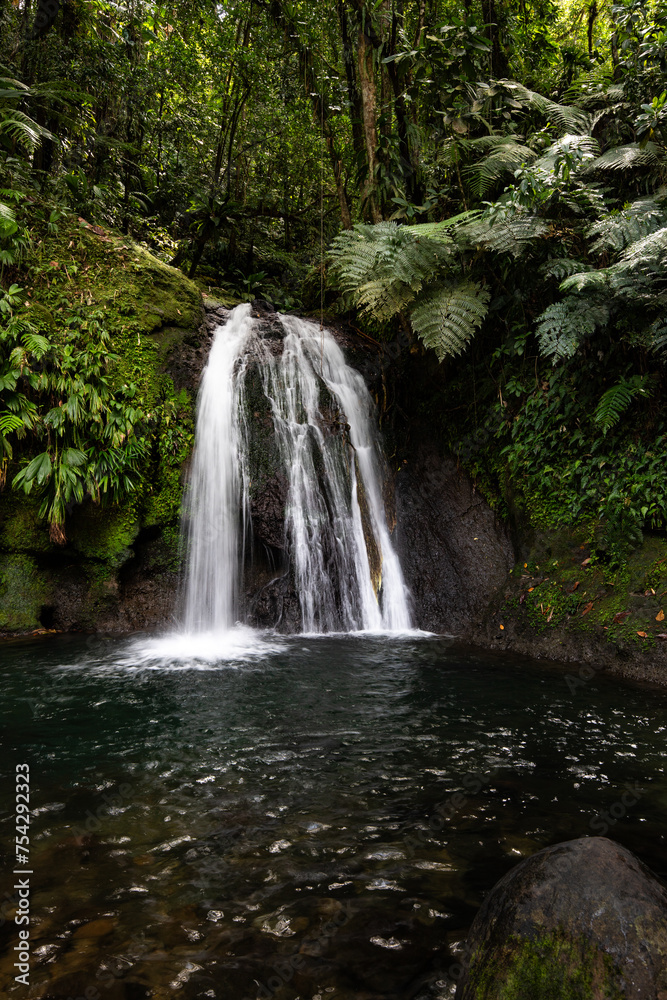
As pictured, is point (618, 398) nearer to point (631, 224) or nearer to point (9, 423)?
point (631, 224)

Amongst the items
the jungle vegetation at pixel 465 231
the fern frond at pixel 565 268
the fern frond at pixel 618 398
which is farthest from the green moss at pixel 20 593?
the fern frond at pixel 565 268

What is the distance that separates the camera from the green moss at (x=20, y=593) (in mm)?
6789

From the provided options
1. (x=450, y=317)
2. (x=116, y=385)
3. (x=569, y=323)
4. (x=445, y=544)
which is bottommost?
(x=445, y=544)

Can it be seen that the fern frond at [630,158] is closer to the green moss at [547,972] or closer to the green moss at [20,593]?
the green moss at [547,972]

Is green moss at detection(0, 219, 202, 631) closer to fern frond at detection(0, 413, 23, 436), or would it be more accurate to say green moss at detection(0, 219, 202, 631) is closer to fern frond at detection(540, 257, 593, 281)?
fern frond at detection(0, 413, 23, 436)

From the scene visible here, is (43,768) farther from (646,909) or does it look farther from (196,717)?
(646,909)

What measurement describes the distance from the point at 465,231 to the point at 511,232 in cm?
53

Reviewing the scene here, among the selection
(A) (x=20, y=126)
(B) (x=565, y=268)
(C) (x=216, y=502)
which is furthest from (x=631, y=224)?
(A) (x=20, y=126)

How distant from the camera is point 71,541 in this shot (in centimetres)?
705

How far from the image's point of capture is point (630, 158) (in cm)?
594

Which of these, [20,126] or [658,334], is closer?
[658,334]

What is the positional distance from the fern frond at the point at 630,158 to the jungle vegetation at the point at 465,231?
2cm

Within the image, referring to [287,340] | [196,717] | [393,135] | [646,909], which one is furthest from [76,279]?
[646,909]

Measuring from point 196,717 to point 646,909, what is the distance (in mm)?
3190
